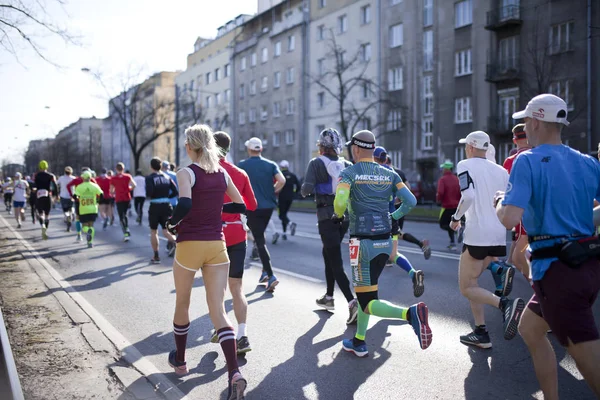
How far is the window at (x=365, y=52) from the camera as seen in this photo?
39.5 metres

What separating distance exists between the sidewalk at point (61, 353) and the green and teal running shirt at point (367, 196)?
2.10m

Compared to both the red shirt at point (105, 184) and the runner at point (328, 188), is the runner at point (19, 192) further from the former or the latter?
the runner at point (328, 188)

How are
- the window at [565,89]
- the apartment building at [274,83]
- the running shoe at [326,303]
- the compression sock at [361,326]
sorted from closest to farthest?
the compression sock at [361,326], the running shoe at [326,303], the window at [565,89], the apartment building at [274,83]

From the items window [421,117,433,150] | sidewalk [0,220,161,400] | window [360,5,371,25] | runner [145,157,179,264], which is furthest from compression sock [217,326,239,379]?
window [360,5,371,25]

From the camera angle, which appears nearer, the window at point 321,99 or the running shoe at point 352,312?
the running shoe at point 352,312

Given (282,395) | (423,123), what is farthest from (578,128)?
(282,395)

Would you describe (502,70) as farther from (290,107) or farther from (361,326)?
(361,326)

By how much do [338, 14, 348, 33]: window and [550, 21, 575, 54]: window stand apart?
17.3 metres

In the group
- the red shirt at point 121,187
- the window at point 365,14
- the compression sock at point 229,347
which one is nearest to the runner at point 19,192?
the red shirt at point 121,187

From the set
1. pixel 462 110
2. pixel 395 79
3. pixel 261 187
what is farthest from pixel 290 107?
pixel 261 187

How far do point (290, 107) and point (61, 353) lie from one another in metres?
45.1

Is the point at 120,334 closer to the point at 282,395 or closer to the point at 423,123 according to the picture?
the point at 282,395

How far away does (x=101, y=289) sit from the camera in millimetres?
8422

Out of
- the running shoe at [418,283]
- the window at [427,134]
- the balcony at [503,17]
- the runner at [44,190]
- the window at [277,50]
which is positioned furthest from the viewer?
the window at [277,50]
